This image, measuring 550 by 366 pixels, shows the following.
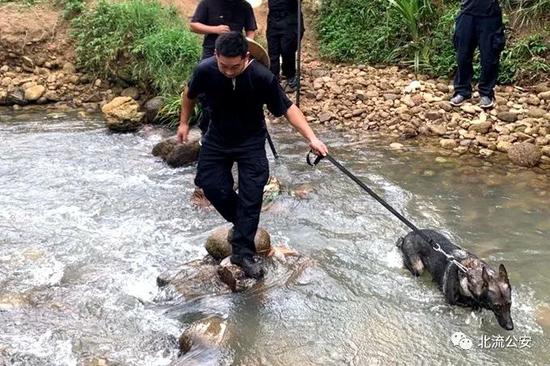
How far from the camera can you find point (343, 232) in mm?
5785

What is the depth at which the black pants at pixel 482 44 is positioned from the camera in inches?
301

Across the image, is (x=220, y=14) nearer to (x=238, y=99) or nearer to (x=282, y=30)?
(x=238, y=99)

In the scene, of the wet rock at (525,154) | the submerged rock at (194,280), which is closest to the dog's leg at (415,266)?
the submerged rock at (194,280)

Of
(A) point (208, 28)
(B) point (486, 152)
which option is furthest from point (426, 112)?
(A) point (208, 28)

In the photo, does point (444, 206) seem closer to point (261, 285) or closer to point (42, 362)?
point (261, 285)

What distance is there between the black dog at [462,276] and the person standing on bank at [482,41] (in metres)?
3.47

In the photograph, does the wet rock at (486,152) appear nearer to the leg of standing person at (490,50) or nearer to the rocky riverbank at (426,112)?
the rocky riverbank at (426,112)

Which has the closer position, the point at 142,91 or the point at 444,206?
the point at 444,206

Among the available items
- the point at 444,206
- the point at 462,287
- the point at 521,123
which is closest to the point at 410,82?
the point at 521,123

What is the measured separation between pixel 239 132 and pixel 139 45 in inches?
220

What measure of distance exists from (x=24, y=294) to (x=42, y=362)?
945mm

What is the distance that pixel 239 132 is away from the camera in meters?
4.47

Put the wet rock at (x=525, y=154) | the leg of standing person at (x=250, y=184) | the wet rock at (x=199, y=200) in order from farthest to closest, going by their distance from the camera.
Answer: the wet rock at (x=525, y=154) < the wet rock at (x=199, y=200) < the leg of standing person at (x=250, y=184)

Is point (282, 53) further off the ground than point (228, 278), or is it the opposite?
point (282, 53)
